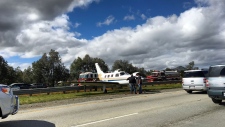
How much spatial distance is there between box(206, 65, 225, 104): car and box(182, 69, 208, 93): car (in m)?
7.51

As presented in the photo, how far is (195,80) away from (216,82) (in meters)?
8.53

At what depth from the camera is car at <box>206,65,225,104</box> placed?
1219 centimetres

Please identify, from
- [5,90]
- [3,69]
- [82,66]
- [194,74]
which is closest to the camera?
[5,90]

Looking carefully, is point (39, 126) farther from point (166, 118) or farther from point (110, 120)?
point (166, 118)

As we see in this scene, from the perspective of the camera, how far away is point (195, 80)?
2086cm

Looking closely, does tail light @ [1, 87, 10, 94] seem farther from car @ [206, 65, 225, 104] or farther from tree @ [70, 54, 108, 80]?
tree @ [70, 54, 108, 80]

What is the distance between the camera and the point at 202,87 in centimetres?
2036

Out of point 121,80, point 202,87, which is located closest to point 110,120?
point 202,87

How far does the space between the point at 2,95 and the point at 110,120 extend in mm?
3672

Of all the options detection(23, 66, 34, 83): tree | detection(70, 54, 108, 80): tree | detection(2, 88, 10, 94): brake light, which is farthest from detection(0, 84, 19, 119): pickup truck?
detection(70, 54, 108, 80): tree

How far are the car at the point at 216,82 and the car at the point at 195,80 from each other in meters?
7.51

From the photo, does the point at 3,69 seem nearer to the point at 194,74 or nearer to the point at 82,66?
the point at 82,66

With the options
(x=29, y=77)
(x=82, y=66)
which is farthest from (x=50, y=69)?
(x=82, y=66)

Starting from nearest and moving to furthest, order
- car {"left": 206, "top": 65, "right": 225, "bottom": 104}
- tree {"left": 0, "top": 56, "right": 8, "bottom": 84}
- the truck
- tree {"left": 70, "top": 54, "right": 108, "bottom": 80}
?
car {"left": 206, "top": 65, "right": 225, "bottom": 104}, the truck, tree {"left": 0, "top": 56, "right": 8, "bottom": 84}, tree {"left": 70, "top": 54, "right": 108, "bottom": 80}
